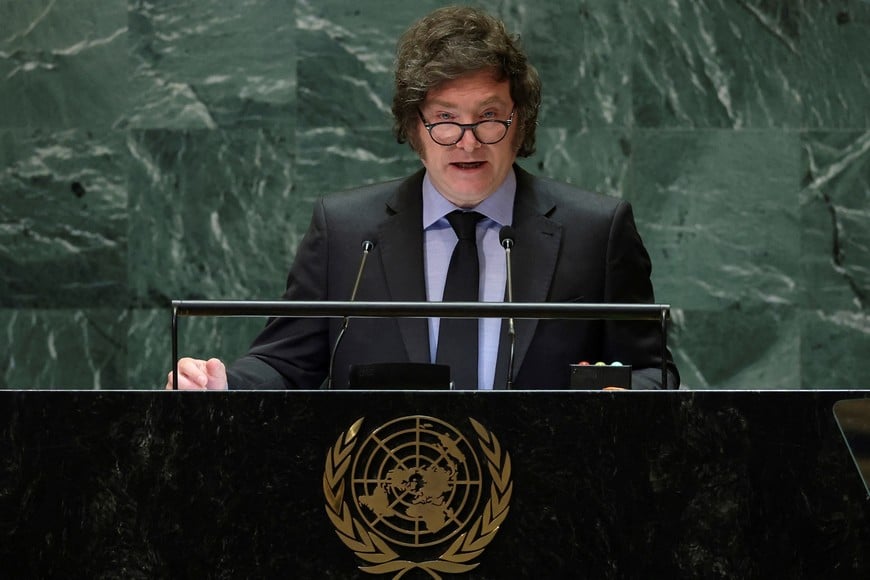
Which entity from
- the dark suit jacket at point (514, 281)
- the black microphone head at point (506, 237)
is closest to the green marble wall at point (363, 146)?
the dark suit jacket at point (514, 281)

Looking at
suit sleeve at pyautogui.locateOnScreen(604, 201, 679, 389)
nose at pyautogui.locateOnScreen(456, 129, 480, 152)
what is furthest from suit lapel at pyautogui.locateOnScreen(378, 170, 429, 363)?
suit sleeve at pyautogui.locateOnScreen(604, 201, 679, 389)

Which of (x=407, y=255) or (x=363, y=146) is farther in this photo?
(x=363, y=146)

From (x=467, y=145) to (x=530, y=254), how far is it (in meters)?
0.31

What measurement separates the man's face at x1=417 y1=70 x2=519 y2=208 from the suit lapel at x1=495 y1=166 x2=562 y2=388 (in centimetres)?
13

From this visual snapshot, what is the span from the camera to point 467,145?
3.27 meters

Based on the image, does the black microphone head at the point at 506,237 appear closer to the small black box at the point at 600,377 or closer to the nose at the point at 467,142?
the nose at the point at 467,142

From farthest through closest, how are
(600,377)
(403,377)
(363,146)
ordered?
(363,146), (600,377), (403,377)

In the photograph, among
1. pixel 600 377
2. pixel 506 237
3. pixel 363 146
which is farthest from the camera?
pixel 363 146

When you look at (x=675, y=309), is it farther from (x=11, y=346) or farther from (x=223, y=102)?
(x=11, y=346)
